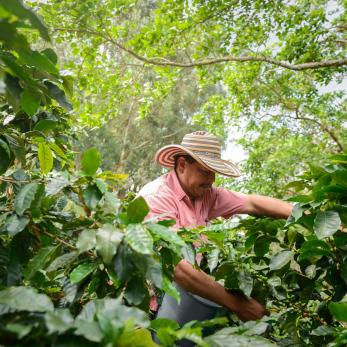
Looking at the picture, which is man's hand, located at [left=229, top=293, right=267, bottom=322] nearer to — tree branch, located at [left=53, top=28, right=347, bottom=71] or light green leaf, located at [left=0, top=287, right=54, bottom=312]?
light green leaf, located at [left=0, top=287, right=54, bottom=312]

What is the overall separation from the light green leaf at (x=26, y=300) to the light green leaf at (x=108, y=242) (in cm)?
14

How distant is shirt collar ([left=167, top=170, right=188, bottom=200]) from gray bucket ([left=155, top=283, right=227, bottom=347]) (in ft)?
1.91

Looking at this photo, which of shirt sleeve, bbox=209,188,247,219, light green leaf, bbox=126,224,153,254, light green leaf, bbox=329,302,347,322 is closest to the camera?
light green leaf, bbox=126,224,153,254

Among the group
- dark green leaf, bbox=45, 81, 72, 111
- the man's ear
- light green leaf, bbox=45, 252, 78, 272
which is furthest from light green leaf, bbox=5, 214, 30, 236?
the man's ear

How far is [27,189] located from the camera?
98 centimetres

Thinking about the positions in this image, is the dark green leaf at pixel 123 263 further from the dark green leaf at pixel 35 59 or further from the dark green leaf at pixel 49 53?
the dark green leaf at pixel 49 53

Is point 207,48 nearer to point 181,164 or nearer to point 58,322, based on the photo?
point 181,164

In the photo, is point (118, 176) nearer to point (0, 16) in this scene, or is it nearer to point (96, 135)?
point (0, 16)

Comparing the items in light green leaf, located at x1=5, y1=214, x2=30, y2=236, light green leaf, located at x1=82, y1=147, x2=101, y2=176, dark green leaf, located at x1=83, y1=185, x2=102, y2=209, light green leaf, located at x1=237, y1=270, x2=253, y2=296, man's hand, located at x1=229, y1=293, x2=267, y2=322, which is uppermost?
light green leaf, located at x1=82, y1=147, x2=101, y2=176

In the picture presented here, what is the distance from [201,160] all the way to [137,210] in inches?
46.7

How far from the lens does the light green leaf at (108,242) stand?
2.56 feet

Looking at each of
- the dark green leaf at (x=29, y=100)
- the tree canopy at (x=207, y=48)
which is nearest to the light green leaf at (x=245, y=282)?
the dark green leaf at (x=29, y=100)

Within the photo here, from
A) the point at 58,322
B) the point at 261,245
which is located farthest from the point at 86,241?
the point at 261,245

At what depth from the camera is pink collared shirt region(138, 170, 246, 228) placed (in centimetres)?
192
